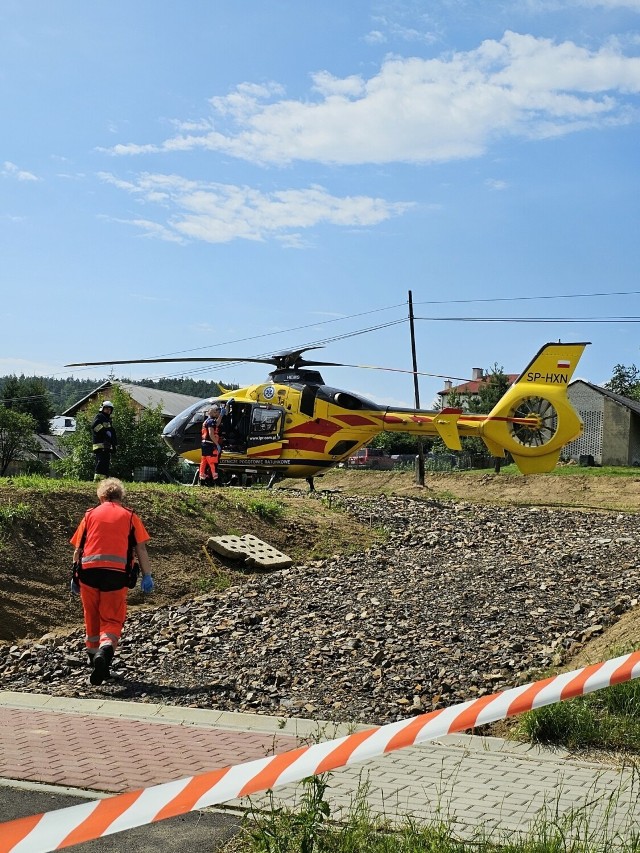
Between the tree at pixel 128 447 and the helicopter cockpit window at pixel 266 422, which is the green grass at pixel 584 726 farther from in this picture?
the tree at pixel 128 447

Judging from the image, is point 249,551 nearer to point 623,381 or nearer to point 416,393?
point 416,393

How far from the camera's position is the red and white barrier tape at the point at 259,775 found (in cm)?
321

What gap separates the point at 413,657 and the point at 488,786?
3307 mm

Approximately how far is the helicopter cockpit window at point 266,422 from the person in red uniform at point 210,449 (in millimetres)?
1236

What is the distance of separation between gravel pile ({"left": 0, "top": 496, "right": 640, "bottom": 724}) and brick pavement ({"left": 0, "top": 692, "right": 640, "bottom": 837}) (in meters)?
0.81

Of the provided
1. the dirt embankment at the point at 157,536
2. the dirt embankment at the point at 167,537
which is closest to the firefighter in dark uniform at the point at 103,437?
the dirt embankment at the point at 157,536

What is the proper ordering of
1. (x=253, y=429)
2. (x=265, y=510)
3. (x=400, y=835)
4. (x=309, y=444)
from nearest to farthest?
(x=400, y=835)
(x=265, y=510)
(x=309, y=444)
(x=253, y=429)

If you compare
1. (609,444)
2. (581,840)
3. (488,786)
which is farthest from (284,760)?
(609,444)

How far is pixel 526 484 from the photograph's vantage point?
1210 inches

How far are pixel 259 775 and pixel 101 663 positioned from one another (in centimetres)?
523

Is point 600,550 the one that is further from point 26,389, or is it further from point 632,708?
point 26,389

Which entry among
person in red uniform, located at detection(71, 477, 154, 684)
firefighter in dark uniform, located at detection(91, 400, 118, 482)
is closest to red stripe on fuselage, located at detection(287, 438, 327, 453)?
firefighter in dark uniform, located at detection(91, 400, 118, 482)

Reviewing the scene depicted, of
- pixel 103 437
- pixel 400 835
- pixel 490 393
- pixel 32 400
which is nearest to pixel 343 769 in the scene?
pixel 400 835

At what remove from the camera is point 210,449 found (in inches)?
861
